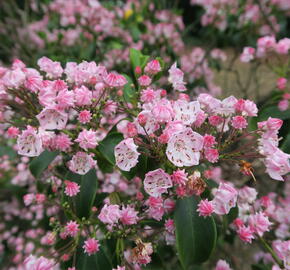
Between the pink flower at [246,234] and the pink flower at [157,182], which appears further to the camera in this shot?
the pink flower at [246,234]

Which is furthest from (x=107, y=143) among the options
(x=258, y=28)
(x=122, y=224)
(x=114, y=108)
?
(x=258, y=28)

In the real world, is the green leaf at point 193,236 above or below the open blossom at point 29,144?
below

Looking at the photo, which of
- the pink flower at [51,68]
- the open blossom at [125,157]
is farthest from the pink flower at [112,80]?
the open blossom at [125,157]

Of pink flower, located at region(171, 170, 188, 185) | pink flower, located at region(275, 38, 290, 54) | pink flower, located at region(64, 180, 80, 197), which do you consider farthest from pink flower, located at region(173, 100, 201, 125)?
pink flower, located at region(275, 38, 290, 54)

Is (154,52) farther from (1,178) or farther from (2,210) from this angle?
(2,210)

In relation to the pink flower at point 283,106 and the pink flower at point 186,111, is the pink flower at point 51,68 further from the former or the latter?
the pink flower at point 283,106

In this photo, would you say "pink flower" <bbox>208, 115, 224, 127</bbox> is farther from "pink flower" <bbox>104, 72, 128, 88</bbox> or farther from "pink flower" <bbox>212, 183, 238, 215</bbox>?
"pink flower" <bbox>104, 72, 128, 88</bbox>

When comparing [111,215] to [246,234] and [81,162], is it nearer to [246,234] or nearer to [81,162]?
[81,162]
